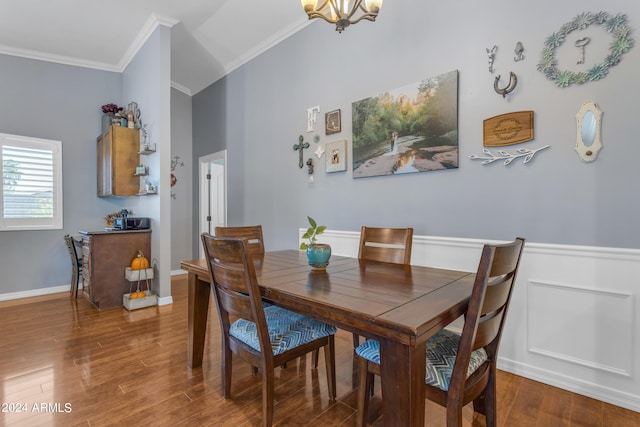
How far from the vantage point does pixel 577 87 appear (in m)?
1.83

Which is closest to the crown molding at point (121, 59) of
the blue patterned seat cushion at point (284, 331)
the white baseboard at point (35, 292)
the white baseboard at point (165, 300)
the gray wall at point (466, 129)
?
the gray wall at point (466, 129)

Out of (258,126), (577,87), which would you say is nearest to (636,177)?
(577,87)

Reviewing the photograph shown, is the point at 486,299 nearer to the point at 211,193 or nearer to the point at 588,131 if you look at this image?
the point at 588,131

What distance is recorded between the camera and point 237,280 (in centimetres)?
141

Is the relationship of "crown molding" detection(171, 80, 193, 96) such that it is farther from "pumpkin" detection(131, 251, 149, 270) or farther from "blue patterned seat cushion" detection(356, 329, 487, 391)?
"blue patterned seat cushion" detection(356, 329, 487, 391)

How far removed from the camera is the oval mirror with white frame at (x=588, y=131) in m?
1.76

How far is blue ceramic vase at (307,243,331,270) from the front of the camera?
68.0 inches

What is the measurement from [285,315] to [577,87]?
220cm

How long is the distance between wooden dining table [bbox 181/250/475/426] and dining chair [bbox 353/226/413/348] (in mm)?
163

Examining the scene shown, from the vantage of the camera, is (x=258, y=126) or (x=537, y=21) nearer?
(x=537, y=21)

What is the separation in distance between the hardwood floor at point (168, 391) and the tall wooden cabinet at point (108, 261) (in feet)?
2.35

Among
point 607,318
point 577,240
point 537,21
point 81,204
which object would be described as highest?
point 537,21

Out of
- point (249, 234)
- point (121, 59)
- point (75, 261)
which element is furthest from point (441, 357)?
point (121, 59)

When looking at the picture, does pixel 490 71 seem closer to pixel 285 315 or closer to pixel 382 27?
pixel 382 27
